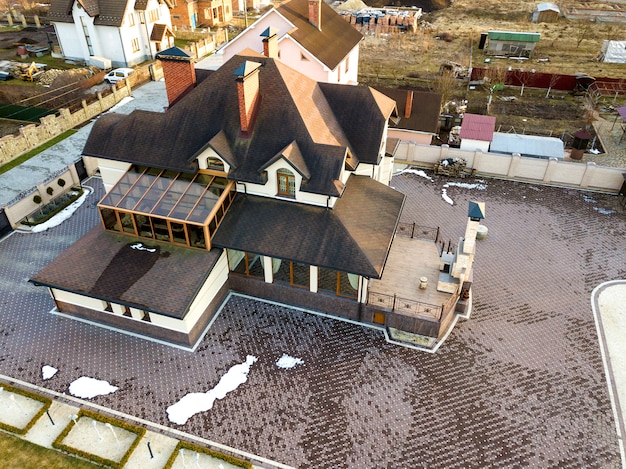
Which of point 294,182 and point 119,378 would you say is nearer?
point 119,378

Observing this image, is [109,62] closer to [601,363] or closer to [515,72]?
[515,72]

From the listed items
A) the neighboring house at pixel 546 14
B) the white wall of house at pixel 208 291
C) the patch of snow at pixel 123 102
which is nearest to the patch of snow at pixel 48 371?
the white wall of house at pixel 208 291

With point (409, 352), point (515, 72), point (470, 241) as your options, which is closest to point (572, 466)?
point (409, 352)

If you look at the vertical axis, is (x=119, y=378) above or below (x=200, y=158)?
below

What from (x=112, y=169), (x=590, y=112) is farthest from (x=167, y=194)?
(x=590, y=112)

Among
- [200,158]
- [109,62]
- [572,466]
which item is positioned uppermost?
[200,158]

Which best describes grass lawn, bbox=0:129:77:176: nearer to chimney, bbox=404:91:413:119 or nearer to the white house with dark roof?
the white house with dark roof
